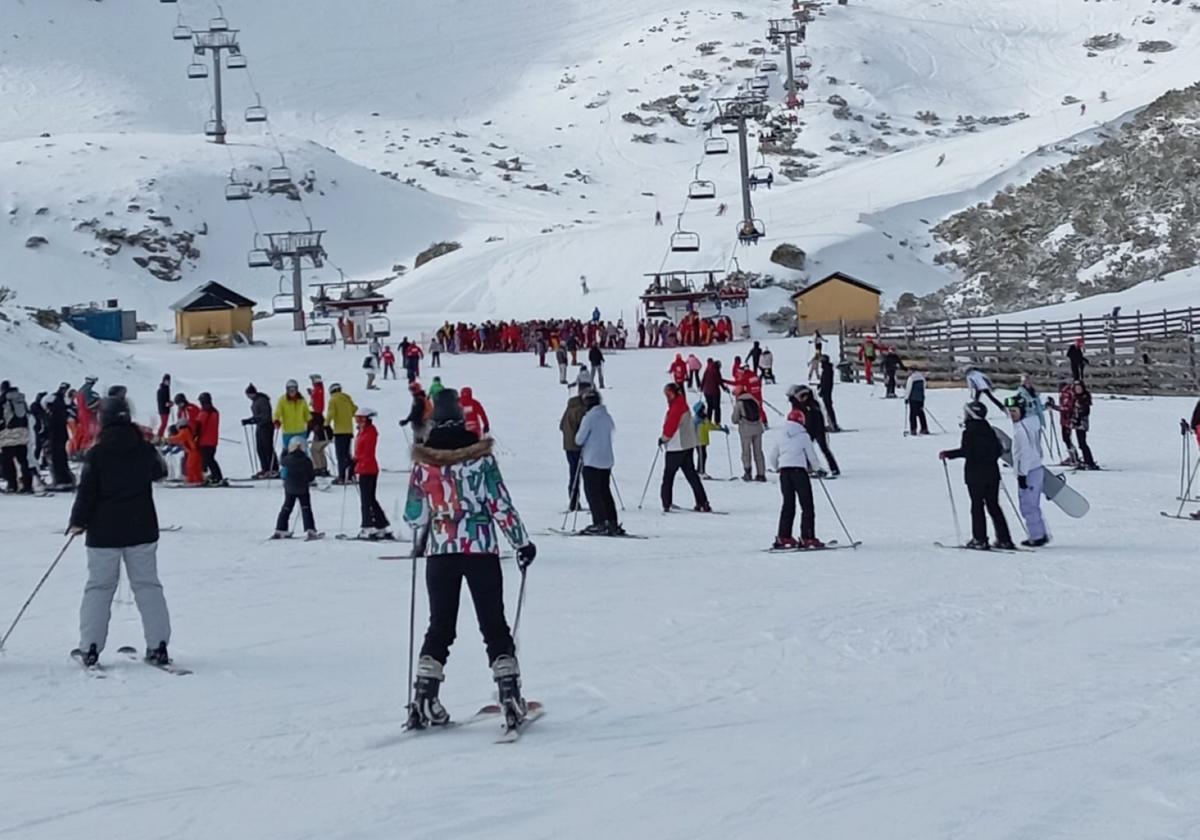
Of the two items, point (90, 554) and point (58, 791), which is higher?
point (90, 554)

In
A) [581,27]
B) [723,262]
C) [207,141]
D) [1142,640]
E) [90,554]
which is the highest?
[581,27]

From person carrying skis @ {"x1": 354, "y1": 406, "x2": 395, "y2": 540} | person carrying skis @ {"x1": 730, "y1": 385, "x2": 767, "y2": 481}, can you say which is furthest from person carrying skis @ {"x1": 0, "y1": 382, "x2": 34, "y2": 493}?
person carrying skis @ {"x1": 730, "y1": 385, "x2": 767, "y2": 481}

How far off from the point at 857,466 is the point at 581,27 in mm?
131016

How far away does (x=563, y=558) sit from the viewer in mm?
13391

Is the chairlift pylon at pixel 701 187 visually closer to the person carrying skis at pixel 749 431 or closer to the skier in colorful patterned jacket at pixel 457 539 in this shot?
the person carrying skis at pixel 749 431

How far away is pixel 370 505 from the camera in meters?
14.9

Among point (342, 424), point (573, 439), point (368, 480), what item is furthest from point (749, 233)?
point (368, 480)

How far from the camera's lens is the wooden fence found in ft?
109

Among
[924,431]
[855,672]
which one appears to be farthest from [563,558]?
→ [924,431]

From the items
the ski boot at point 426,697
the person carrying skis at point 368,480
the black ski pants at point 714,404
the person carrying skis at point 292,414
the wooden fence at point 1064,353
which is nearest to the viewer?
the ski boot at point 426,697

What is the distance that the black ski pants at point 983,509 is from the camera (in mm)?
13391

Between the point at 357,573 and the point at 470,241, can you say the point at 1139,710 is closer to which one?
the point at 357,573

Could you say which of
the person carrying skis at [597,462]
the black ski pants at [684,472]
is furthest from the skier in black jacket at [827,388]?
the person carrying skis at [597,462]

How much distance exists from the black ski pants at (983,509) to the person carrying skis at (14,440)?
11268mm
